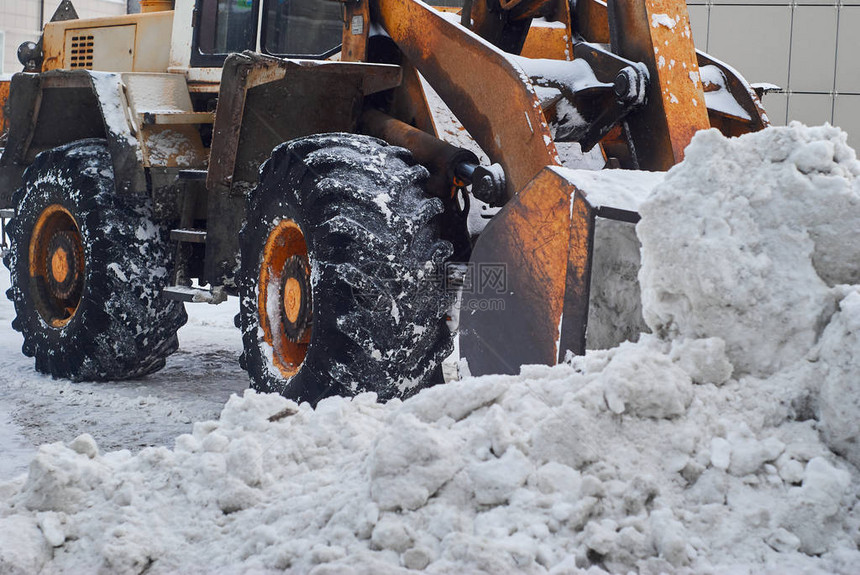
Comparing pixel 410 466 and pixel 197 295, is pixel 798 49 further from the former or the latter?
pixel 410 466

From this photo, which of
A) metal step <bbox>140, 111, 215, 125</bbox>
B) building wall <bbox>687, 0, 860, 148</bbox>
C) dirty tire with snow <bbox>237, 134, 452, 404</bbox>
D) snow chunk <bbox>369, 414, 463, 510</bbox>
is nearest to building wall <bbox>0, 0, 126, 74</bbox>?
building wall <bbox>687, 0, 860, 148</bbox>

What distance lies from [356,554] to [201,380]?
3.79m

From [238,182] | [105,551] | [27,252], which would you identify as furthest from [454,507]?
[27,252]

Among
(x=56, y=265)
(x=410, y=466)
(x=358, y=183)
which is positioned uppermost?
(x=358, y=183)

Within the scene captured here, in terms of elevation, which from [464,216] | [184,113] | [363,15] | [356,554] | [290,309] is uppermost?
[363,15]

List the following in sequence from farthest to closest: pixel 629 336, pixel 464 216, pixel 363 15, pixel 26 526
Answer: pixel 363 15 < pixel 464 216 < pixel 629 336 < pixel 26 526

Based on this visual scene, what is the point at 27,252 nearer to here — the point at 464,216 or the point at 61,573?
the point at 464,216

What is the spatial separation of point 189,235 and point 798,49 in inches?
360

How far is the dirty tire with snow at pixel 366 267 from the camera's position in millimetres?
3695

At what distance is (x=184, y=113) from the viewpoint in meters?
5.27

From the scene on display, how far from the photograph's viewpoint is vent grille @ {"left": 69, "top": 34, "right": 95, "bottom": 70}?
6539 millimetres

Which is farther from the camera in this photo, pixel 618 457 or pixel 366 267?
pixel 366 267

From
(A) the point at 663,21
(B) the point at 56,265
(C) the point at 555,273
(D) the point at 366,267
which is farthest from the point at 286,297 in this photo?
(B) the point at 56,265

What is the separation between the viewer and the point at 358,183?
3824 millimetres
